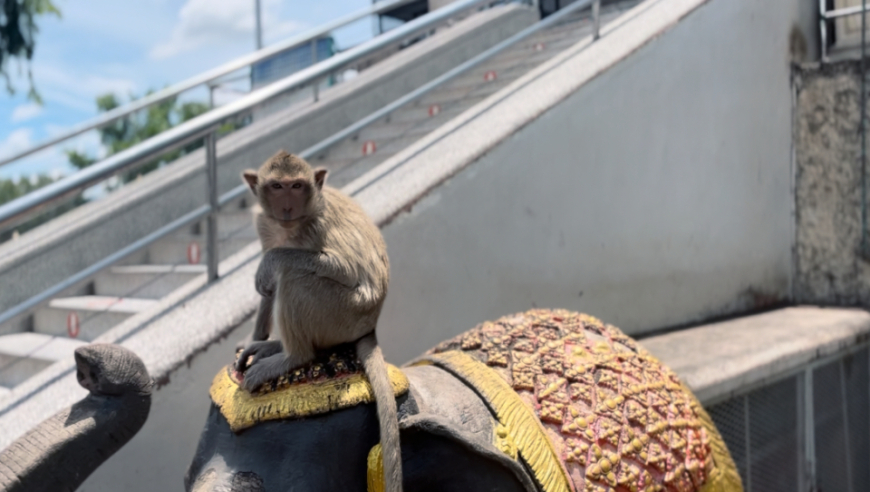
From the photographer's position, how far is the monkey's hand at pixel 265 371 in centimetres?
153

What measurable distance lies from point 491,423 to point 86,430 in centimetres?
95

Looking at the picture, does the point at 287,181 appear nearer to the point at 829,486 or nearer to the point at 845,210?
the point at 829,486

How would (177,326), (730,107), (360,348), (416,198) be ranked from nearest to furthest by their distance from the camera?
(360,348) < (177,326) < (416,198) < (730,107)

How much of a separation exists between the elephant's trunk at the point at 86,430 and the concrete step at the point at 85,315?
2112 mm

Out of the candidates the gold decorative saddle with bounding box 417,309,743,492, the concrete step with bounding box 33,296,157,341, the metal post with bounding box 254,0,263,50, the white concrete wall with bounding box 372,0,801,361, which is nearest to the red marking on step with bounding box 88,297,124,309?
the concrete step with bounding box 33,296,157,341

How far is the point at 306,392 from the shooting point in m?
1.49

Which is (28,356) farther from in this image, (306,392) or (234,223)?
(306,392)

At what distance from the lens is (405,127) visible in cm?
522

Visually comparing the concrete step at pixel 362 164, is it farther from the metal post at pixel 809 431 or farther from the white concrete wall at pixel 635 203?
the metal post at pixel 809 431

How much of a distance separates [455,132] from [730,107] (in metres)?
2.48

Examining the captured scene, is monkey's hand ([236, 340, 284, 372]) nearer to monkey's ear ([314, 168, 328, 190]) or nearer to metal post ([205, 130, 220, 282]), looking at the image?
monkey's ear ([314, 168, 328, 190])

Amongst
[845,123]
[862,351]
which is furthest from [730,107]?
[862,351]

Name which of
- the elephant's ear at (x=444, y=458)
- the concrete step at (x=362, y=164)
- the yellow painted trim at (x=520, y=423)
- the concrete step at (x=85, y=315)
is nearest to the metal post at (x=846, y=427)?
the concrete step at (x=362, y=164)

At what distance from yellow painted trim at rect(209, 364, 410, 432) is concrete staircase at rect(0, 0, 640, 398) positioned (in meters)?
1.62
